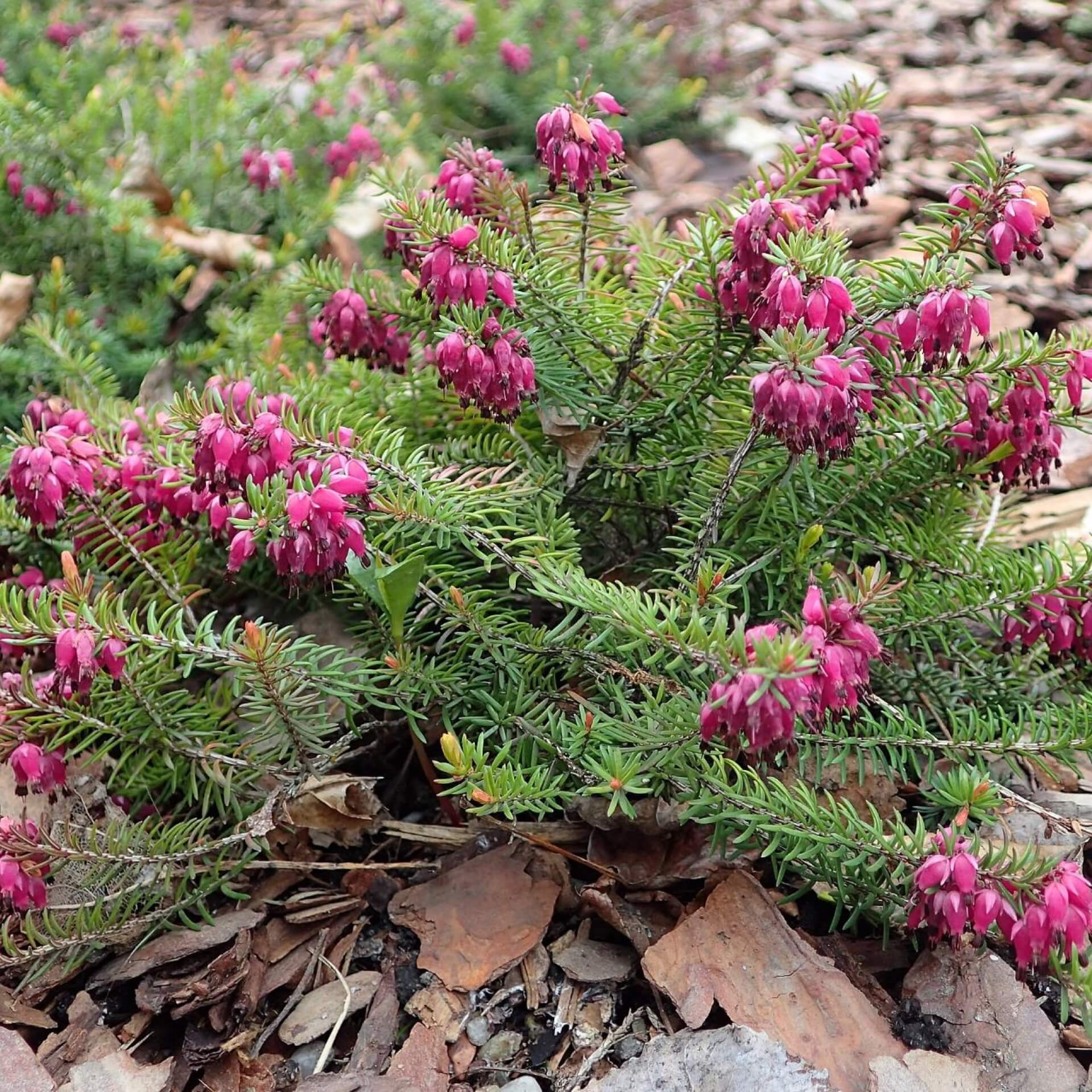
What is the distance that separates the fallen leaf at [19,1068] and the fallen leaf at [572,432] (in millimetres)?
1542

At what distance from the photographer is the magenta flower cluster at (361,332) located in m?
2.47

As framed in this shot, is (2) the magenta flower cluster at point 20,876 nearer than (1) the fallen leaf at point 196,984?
Yes

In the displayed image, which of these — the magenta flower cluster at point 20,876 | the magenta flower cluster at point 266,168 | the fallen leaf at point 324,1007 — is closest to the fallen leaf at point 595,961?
the fallen leaf at point 324,1007

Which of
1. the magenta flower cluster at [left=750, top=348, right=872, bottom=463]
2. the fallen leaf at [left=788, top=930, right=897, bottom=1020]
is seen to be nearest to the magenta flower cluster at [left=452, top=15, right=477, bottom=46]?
the magenta flower cluster at [left=750, top=348, right=872, bottom=463]

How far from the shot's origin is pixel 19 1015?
2.22m

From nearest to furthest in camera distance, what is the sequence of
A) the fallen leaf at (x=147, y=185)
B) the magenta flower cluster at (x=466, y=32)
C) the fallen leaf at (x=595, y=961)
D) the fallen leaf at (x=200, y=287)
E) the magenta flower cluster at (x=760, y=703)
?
the magenta flower cluster at (x=760, y=703) → the fallen leaf at (x=595, y=961) → the fallen leaf at (x=200, y=287) → the fallen leaf at (x=147, y=185) → the magenta flower cluster at (x=466, y=32)

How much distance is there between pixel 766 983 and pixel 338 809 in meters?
0.95

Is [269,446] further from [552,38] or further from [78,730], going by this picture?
[552,38]

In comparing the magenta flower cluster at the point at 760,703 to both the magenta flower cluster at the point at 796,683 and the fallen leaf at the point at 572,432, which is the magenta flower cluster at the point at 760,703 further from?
the fallen leaf at the point at 572,432

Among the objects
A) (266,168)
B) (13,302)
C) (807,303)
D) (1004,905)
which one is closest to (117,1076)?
(1004,905)

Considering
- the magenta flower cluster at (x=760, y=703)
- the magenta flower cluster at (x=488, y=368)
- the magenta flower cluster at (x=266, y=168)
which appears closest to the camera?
the magenta flower cluster at (x=760, y=703)

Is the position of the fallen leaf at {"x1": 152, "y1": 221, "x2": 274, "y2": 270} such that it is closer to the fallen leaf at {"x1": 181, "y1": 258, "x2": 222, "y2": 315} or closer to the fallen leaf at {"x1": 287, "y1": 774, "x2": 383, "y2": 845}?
the fallen leaf at {"x1": 181, "y1": 258, "x2": 222, "y2": 315}

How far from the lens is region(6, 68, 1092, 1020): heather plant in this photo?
1842mm

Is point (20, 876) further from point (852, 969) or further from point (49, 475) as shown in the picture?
point (852, 969)
